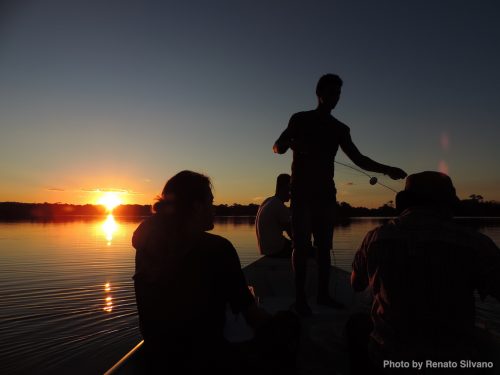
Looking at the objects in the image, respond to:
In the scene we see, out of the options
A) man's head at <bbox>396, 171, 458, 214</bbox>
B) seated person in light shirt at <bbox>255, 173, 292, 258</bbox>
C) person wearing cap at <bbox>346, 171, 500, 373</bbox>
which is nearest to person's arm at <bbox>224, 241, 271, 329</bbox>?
person wearing cap at <bbox>346, 171, 500, 373</bbox>

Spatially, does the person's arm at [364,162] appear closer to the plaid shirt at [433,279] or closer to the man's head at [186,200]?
the plaid shirt at [433,279]

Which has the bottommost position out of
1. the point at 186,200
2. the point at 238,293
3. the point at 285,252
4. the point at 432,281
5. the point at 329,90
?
the point at 285,252

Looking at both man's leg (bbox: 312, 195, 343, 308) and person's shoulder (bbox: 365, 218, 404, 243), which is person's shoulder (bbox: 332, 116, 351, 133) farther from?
person's shoulder (bbox: 365, 218, 404, 243)

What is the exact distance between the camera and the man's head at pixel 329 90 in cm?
459

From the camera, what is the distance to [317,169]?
4594 mm

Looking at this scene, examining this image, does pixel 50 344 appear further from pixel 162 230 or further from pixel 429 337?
pixel 429 337

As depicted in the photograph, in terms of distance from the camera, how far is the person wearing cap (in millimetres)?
1888

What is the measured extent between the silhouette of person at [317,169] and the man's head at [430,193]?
2.22 m

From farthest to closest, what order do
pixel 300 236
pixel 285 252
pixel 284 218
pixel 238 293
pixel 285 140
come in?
1. pixel 285 252
2. pixel 284 218
3. pixel 285 140
4. pixel 300 236
5. pixel 238 293

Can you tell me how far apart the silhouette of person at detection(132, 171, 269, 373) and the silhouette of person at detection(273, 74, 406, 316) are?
7.68ft

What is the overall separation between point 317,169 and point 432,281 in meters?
2.79

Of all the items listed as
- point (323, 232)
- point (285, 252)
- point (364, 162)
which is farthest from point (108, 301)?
point (364, 162)

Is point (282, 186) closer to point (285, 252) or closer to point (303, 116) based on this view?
point (285, 252)

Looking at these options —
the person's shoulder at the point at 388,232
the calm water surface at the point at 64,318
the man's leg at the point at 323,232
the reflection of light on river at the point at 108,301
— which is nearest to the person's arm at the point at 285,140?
the man's leg at the point at 323,232
